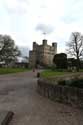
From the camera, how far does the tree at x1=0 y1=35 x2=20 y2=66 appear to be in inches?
2468

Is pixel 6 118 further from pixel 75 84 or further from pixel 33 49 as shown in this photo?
pixel 33 49

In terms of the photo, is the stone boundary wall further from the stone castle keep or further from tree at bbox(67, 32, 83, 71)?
the stone castle keep

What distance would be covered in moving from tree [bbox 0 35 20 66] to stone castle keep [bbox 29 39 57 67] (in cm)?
3835

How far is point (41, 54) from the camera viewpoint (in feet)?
351

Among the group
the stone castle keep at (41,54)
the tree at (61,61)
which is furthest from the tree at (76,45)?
the stone castle keep at (41,54)

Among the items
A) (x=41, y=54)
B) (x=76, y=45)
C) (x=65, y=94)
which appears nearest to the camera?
(x=65, y=94)

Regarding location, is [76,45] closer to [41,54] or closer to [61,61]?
[61,61]

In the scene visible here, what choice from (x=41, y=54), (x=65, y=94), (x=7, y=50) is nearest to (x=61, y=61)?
(x=7, y=50)

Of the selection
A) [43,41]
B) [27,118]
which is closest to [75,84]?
[27,118]

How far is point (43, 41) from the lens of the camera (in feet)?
355

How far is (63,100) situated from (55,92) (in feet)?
2.53

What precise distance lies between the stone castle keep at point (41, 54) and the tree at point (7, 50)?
126ft

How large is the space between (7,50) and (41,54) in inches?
1776

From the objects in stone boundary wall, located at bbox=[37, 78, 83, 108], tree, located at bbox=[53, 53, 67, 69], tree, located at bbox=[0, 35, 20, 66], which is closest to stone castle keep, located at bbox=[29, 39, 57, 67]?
tree, located at bbox=[53, 53, 67, 69]
